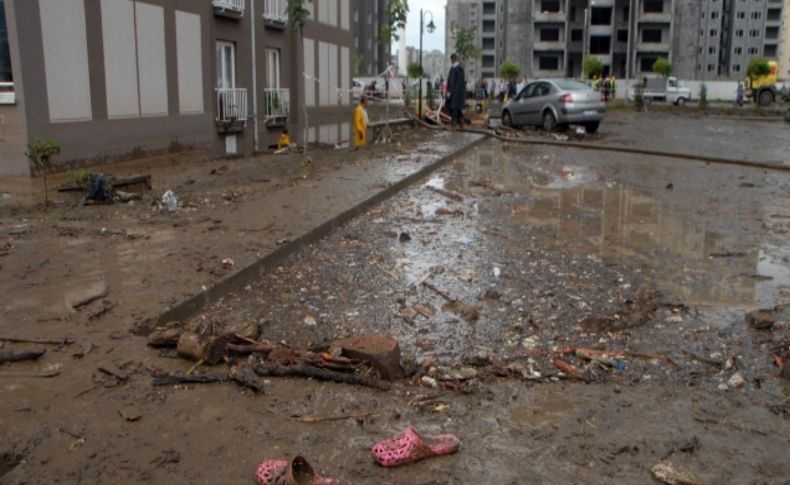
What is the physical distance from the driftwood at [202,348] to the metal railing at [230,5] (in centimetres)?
1550

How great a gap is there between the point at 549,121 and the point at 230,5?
10005mm

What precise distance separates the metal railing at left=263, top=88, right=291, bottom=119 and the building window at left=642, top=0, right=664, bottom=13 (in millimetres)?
65380

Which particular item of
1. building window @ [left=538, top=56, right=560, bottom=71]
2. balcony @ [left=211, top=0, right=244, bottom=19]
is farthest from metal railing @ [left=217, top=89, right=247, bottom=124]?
building window @ [left=538, top=56, right=560, bottom=71]

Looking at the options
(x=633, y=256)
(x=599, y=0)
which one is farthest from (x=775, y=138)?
(x=599, y=0)

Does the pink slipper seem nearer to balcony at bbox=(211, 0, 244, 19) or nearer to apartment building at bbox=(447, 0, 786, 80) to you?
balcony at bbox=(211, 0, 244, 19)

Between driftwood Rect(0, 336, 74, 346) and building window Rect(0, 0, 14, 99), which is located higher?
building window Rect(0, 0, 14, 99)

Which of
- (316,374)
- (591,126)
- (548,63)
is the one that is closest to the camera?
(316,374)

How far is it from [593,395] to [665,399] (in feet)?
1.29

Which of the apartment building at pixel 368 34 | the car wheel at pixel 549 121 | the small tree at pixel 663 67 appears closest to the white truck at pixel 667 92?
the small tree at pixel 663 67

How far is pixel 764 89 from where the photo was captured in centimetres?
4456

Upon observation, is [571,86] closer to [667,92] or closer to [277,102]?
[277,102]

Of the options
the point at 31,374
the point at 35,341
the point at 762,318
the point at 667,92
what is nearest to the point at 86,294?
the point at 35,341

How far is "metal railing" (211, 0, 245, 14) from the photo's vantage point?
17.7 m

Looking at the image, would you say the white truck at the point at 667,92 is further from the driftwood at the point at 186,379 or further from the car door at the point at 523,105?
the driftwood at the point at 186,379
